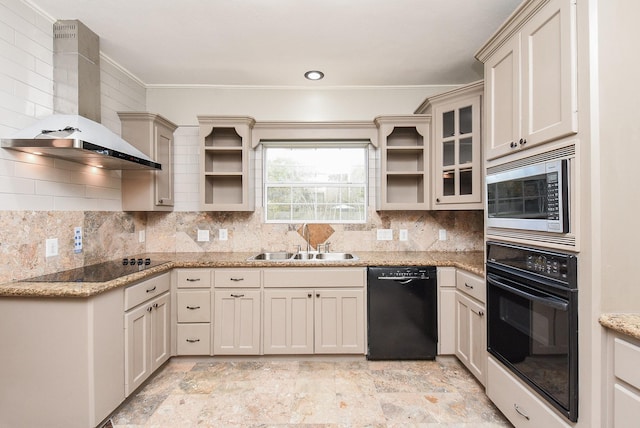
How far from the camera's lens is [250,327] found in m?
2.58

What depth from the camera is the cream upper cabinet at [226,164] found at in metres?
2.88

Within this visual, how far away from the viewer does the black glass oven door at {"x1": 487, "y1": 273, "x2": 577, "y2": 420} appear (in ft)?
4.42

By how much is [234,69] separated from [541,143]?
2.53 meters

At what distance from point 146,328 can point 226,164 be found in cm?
172

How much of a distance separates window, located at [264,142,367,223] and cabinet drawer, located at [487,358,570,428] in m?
1.83

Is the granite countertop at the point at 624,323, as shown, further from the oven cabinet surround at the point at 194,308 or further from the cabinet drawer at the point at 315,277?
the oven cabinet surround at the point at 194,308

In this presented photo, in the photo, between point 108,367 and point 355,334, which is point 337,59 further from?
point 108,367

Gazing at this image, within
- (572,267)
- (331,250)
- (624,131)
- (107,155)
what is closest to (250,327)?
(331,250)

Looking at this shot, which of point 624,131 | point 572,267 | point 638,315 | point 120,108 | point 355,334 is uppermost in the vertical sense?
point 120,108

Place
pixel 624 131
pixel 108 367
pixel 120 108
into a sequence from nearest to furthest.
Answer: pixel 624 131, pixel 108 367, pixel 120 108

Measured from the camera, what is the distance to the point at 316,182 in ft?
10.7

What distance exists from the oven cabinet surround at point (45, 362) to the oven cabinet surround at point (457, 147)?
9.14 ft

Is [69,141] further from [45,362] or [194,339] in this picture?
[194,339]

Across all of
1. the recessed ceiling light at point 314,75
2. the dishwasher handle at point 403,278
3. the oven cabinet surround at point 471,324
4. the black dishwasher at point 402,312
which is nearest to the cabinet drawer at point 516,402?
the oven cabinet surround at point 471,324
